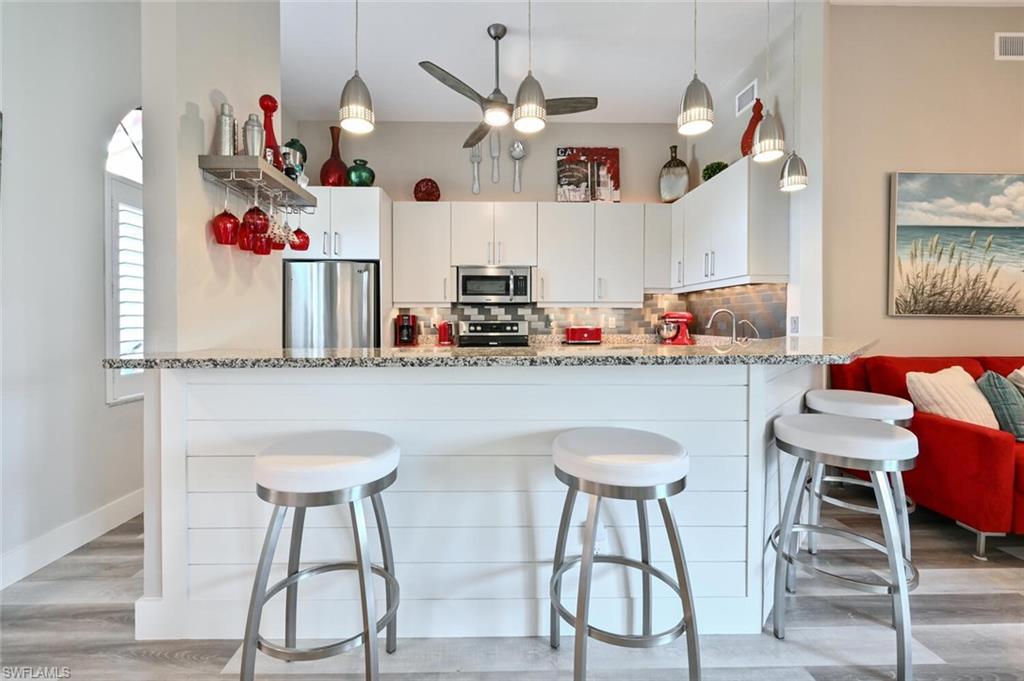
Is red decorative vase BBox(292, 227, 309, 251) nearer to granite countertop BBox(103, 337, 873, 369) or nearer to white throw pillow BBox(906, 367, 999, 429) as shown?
granite countertop BBox(103, 337, 873, 369)

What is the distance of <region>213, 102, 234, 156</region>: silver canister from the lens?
1730 mm

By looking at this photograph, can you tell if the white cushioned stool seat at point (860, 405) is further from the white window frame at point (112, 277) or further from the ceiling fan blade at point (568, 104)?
the white window frame at point (112, 277)

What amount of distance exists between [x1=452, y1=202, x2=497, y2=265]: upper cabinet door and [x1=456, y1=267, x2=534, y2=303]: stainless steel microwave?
0.09m

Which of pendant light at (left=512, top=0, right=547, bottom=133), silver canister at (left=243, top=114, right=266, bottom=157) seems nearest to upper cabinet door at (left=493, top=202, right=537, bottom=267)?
pendant light at (left=512, top=0, right=547, bottom=133)

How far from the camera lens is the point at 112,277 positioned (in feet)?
7.88

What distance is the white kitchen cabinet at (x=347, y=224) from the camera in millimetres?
3684

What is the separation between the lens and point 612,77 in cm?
342

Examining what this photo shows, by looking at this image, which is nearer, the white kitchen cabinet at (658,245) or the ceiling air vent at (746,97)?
the ceiling air vent at (746,97)

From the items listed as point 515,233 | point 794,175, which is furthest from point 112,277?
point 794,175

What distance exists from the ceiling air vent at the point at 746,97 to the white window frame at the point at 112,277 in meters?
3.83

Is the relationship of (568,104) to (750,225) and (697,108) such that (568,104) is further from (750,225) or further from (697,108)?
(750,225)

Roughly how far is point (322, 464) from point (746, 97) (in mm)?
3612

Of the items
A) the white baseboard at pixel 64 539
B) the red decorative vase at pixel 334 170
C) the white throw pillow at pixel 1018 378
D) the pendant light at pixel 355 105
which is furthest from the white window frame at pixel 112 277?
the white throw pillow at pixel 1018 378

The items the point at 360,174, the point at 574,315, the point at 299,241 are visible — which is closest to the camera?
the point at 299,241
